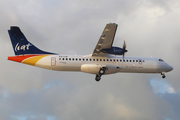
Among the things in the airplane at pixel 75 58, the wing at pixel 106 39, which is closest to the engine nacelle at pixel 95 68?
the airplane at pixel 75 58

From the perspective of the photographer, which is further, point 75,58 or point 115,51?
point 75,58

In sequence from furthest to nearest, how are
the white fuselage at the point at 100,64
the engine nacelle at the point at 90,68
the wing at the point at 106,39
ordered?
1. the engine nacelle at the point at 90,68
2. the white fuselage at the point at 100,64
3. the wing at the point at 106,39

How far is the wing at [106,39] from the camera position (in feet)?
95.1

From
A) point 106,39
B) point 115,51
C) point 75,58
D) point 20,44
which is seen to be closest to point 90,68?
point 75,58

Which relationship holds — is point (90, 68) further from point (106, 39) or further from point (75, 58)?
point (106, 39)

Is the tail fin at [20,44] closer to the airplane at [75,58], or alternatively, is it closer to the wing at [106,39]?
the airplane at [75,58]

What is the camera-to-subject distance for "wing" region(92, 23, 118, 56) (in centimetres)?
2900

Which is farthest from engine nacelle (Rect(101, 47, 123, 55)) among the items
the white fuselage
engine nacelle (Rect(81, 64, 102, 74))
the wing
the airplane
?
engine nacelle (Rect(81, 64, 102, 74))

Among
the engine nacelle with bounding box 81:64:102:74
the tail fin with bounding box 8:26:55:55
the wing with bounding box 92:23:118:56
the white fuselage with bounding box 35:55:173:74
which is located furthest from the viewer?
the engine nacelle with bounding box 81:64:102:74

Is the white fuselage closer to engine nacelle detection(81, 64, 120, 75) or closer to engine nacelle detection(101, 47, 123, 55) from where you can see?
engine nacelle detection(81, 64, 120, 75)

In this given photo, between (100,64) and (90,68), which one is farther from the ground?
(100,64)

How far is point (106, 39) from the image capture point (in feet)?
101

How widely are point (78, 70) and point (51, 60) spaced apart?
3.51 meters

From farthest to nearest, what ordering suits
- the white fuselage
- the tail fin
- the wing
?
the white fuselage, the tail fin, the wing
